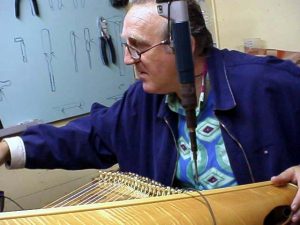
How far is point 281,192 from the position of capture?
2.73 ft

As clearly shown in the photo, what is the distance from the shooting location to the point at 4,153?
1.09m

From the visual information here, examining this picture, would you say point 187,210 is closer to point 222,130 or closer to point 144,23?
point 222,130

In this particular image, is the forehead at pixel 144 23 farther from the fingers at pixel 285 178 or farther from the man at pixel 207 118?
the fingers at pixel 285 178

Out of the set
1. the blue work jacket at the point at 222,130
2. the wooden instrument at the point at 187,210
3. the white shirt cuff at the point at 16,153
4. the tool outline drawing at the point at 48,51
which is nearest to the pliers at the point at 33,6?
the tool outline drawing at the point at 48,51

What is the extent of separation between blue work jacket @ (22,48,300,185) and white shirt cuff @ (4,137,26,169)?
0.02 meters

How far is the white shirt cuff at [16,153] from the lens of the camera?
44.0 inches

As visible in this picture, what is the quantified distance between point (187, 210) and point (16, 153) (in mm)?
608

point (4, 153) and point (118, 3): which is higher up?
point (118, 3)

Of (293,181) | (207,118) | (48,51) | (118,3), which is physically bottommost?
(293,181)

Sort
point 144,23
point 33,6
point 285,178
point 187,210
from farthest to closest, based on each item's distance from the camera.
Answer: point 33,6 → point 144,23 → point 285,178 → point 187,210

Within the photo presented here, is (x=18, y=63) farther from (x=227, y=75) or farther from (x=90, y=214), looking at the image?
(x=90, y=214)

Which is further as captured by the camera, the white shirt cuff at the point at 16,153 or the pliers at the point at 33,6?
the pliers at the point at 33,6

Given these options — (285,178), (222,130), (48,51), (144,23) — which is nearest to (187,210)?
(285,178)

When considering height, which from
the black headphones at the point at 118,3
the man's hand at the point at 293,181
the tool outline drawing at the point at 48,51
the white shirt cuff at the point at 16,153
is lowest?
the man's hand at the point at 293,181
